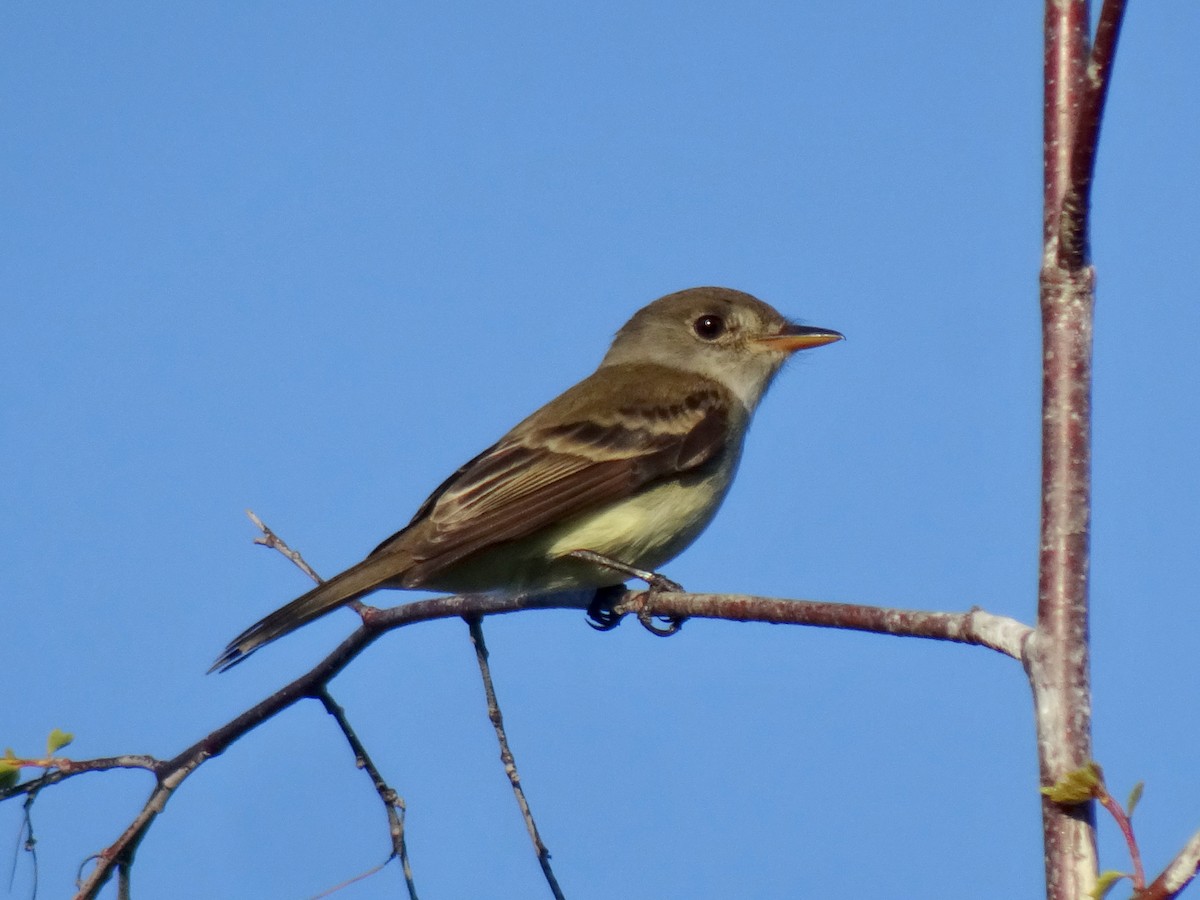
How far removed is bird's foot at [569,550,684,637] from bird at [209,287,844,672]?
0.10 feet

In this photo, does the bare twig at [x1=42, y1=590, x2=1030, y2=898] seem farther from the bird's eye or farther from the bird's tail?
the bird's eye

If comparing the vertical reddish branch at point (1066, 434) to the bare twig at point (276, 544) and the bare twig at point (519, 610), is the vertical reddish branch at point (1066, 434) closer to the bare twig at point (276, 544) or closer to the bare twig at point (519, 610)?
the bare twig at point (519, 610)

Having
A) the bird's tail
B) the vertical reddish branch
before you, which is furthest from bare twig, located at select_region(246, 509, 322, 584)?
the vertical reddish branch

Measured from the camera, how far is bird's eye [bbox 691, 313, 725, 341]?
8156 millimetres

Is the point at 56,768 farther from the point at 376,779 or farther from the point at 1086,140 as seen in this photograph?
the point at 1086,140

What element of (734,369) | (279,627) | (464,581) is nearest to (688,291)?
(734,369)

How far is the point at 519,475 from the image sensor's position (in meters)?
6.61

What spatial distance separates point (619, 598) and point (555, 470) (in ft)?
2.55

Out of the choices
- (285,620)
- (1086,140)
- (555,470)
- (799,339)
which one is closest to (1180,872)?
(1086,140)

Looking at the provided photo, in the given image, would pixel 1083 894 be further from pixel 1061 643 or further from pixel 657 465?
pixel 657 465

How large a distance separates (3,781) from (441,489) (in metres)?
3.67

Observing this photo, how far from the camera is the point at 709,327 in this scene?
8180mm

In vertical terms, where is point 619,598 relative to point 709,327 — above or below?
below

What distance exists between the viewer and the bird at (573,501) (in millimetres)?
5867
